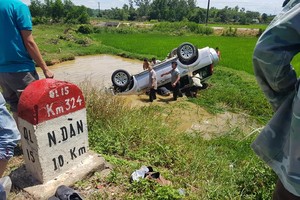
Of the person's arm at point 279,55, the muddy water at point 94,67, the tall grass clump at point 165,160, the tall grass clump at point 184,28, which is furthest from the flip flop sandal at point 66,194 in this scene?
the tall grass clump at point 184,28

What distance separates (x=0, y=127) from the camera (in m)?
2.31

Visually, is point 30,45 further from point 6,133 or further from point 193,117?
point 193,117

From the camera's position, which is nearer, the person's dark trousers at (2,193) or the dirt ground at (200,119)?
the person's dark trousers at (2,193)

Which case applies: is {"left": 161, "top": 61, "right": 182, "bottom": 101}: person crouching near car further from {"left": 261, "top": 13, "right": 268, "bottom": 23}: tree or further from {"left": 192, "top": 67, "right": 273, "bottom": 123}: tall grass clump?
{"left": 261, "top": 13, "right": 268, "bottom": 23}: tree

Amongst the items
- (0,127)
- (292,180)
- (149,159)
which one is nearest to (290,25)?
(292,180)

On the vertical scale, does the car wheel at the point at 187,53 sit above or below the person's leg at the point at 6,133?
below

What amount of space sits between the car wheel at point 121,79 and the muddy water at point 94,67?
8.51 ft

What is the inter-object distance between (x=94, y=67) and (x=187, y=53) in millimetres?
7481

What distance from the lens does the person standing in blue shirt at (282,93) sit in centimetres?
133

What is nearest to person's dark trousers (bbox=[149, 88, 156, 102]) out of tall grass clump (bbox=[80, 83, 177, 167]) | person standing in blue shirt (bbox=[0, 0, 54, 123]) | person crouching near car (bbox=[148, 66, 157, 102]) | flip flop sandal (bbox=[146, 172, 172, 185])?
person crouching near car (bbox=[148, 66, 157, 102])

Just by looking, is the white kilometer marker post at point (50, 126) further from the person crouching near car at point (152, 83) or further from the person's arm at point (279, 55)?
the person crouching near car at point (152, 83)

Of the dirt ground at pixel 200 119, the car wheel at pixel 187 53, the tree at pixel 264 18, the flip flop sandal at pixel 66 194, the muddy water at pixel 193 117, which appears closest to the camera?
the flip flop sandal at pixel 66 194

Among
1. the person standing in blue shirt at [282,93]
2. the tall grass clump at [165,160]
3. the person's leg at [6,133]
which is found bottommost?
the tall grass clump at [165,160]

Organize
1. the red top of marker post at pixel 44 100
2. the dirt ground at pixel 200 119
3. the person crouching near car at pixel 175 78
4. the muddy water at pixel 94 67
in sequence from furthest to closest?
the muddy water at pixel 94 67, the person crouching near car at pixel 175 78, the dirt ground at pixel 200 119, the red top of marker post at pixel 44 100
